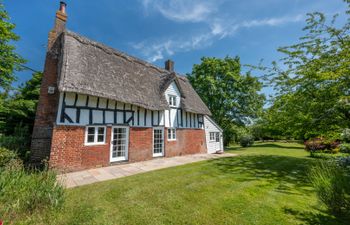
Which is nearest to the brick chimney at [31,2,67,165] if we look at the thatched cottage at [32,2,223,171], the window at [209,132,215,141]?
the thatched cottage at [32,2,223,171]

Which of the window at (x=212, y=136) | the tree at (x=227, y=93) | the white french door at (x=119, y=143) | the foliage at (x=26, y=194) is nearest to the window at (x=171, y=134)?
the white french door at (x=119, y=143)

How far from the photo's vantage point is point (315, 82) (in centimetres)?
763

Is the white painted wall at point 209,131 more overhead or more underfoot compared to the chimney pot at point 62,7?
more underfoot

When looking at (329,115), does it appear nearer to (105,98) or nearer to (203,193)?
(203,193)

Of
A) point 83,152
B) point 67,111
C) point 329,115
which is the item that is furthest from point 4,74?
point 329,115

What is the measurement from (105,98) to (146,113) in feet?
9.61

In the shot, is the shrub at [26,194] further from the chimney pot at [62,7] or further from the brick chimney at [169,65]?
the brick chimney at [169,65]

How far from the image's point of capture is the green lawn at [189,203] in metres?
3.46

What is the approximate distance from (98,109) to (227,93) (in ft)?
61.0

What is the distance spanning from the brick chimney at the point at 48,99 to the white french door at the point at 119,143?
114 inches

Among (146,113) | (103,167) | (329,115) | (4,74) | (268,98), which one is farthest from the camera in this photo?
(4,74)

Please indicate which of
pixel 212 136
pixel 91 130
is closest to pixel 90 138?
pixel 91 130

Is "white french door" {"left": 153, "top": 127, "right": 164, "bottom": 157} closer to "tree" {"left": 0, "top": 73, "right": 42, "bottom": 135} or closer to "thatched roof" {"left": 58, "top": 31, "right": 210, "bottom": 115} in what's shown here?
"thatched roof" {"left": 58, "top": 31, "right": 210, "bottom": 115}

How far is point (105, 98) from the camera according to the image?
861 cm
